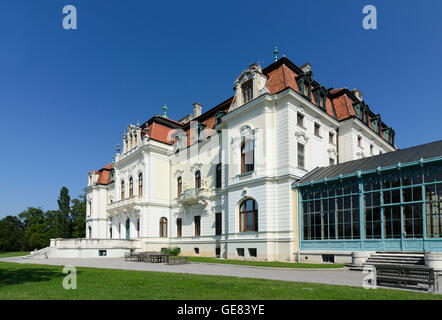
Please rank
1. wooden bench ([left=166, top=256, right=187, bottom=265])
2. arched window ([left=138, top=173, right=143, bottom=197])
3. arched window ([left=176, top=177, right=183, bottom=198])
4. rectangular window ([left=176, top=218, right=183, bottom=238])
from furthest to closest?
arched window ([left=138, top=173, right=143, bottom=197]), arched window ([left=176, top=177, right=183, bottom=198]), rectangular window ([left=176, top=218, right=183, bottom=238]), wooden bench ([left=166, top=256, right=187, bottom=265])

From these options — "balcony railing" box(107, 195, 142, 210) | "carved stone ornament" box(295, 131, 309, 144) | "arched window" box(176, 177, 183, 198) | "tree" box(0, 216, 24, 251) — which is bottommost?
"tree" box(0, 216, 24, 251)

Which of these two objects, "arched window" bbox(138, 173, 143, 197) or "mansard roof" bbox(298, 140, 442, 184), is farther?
"arched window" bbox(138, 173, 143, 197)

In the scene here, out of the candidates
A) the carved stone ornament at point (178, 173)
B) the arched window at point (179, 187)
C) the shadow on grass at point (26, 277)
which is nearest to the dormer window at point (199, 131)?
the carved stone ornament at point (178, 173)

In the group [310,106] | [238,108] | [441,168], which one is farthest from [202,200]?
[441,168]

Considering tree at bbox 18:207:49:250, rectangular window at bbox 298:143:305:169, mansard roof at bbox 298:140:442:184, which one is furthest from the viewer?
tree at bbox 18:207:49:250

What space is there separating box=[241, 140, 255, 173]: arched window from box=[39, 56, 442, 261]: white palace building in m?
0.08

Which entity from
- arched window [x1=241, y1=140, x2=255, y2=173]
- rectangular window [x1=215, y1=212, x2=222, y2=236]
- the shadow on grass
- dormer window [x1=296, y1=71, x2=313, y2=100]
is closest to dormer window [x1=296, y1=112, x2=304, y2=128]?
dormer window [x1=296, y1=71, x2=313, y2=100]

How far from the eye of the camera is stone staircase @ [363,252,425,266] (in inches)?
631

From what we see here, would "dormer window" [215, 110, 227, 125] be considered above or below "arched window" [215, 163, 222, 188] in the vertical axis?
above

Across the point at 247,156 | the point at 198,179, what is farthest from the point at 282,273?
the point at 198,179

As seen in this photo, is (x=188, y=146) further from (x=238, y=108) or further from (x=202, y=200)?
(x=238, y=108)

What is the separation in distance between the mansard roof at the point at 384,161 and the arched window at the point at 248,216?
162 inches

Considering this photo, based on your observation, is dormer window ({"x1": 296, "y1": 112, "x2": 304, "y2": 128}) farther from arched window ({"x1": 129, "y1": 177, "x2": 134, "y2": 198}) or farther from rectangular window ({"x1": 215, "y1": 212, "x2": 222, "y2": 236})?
arched window ({"x1": 129, "y1": 177, "x2": 134, "y2": 198})

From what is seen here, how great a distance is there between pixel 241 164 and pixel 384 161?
417 inches
